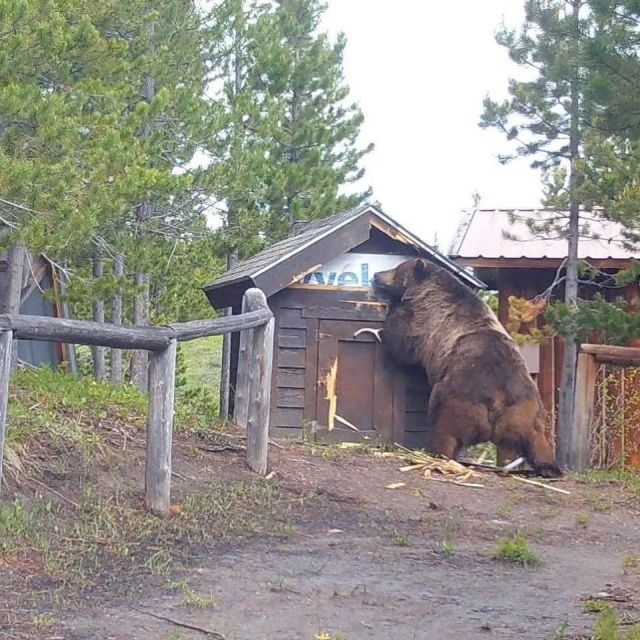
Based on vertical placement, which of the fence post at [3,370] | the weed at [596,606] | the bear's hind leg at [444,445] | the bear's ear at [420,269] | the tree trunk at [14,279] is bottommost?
the weed at [596,606]

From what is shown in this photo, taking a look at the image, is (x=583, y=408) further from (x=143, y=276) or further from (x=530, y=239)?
(x=143, y=276)

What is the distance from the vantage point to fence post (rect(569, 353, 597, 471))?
1035 cm

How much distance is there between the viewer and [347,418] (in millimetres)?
11664

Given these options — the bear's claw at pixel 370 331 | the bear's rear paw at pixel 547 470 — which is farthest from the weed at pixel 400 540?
the bear's claw at pixel 370 331

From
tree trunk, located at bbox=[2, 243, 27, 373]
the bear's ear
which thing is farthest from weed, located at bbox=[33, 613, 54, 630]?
the bear's ear

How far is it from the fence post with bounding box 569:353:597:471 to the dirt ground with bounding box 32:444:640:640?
198 cm

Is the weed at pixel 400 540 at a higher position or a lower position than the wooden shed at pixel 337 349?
lower

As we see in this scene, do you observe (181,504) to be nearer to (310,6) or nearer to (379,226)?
(379,226)

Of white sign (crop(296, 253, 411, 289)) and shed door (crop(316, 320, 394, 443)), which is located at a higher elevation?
white sign (crop(296, 253, 411, 289))

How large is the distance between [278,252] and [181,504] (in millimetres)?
5760

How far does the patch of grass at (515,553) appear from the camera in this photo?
228 inches

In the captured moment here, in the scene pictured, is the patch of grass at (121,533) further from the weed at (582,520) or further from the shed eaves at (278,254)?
the shed eaves at (278,254)

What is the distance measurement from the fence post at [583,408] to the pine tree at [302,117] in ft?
34.3

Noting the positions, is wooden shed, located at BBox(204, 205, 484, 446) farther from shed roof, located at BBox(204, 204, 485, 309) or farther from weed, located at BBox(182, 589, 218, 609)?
weed, located at BBox(182, 589, 218, 609)
